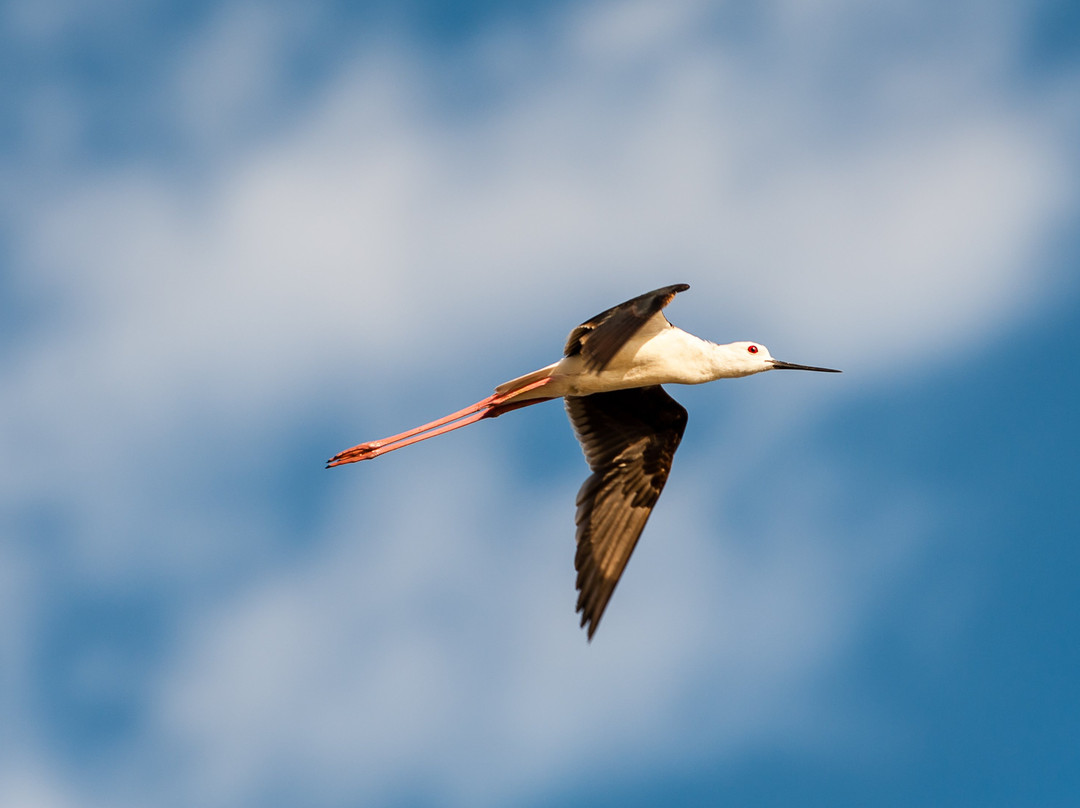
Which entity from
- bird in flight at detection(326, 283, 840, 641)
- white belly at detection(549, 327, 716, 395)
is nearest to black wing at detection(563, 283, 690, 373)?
bird in flight at detection(326, 283, 840, 641)

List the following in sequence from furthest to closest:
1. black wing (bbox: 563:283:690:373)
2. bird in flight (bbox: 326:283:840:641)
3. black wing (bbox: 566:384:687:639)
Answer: black wing (bbox: 566:384:687:639)
bird in flight (bbox: 326:283:840:641)
black wing (bbox: 563:283:690:373)

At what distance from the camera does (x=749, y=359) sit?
11.9 m

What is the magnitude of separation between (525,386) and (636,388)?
1.21 m

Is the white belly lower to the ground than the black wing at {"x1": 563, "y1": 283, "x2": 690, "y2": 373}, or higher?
lower

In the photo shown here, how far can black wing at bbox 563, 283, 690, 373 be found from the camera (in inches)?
405

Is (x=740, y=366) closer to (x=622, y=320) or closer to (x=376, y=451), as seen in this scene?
(x=622, y=320)

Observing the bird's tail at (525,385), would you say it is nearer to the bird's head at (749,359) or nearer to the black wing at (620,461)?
the black wing at (620,461)

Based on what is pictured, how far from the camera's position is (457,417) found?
12.3 meters

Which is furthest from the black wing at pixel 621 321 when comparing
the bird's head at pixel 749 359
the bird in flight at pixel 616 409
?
the bird's head at pixel 749 359

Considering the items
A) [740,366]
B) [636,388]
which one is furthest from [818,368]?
[636,388]

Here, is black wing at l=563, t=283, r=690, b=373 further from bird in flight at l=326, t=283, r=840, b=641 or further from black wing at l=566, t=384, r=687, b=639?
black wing at l=566, t=384, r=687, b=639

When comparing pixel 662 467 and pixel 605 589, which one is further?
pixel 662 467

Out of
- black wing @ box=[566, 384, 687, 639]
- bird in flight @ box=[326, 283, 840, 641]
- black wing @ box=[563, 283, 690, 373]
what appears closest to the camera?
black wing @ box=[563, 283, 690, 373]

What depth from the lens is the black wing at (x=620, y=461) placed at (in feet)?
38.7
